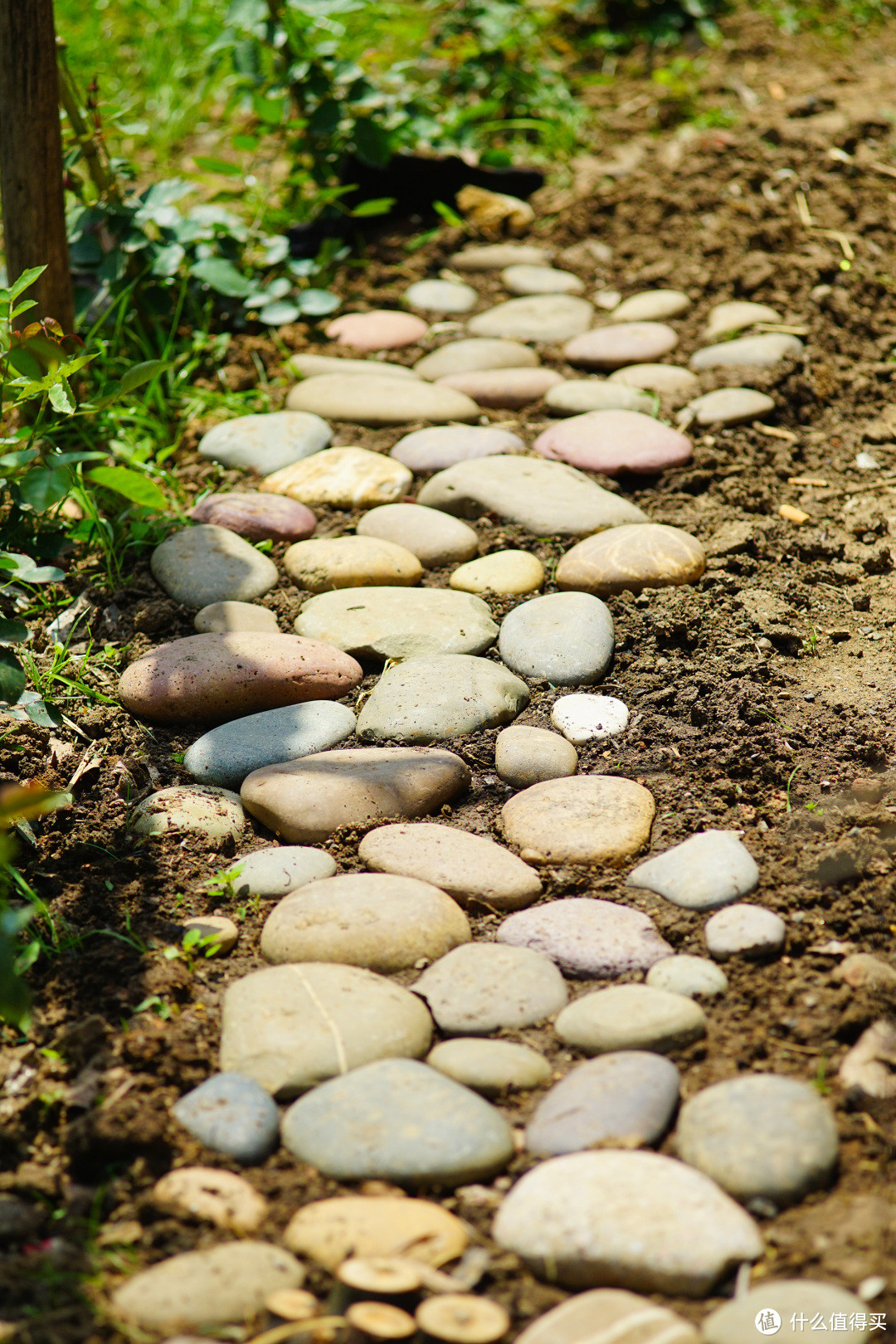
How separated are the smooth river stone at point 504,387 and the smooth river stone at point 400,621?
3.26 ft

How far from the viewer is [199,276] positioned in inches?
137

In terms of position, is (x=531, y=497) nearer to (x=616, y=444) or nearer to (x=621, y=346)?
(x=616, y=444)

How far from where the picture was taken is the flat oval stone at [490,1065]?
156 centimetres

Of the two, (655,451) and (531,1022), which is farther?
(655,451)

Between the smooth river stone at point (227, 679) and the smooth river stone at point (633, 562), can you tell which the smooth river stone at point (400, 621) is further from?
the smooth river stone at point (633, 562)

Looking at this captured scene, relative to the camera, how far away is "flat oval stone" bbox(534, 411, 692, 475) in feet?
9.96

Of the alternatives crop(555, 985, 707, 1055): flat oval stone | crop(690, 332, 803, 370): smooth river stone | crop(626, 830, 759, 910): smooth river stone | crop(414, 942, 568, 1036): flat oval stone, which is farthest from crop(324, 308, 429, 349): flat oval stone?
crop(555, 985, 707, 1055): flat oval stone

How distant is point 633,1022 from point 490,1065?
0.72 feet

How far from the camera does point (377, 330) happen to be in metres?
3.74

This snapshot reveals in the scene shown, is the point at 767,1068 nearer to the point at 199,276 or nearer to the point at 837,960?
the point at 837,960

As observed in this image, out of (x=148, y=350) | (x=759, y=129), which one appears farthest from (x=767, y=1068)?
(x=759, y=129)

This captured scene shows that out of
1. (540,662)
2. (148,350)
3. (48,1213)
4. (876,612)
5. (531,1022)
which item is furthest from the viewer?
(148,350)

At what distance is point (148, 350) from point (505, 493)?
1.34 meters

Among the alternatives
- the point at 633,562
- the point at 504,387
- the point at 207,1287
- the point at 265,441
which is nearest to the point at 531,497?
the point at 633,562
